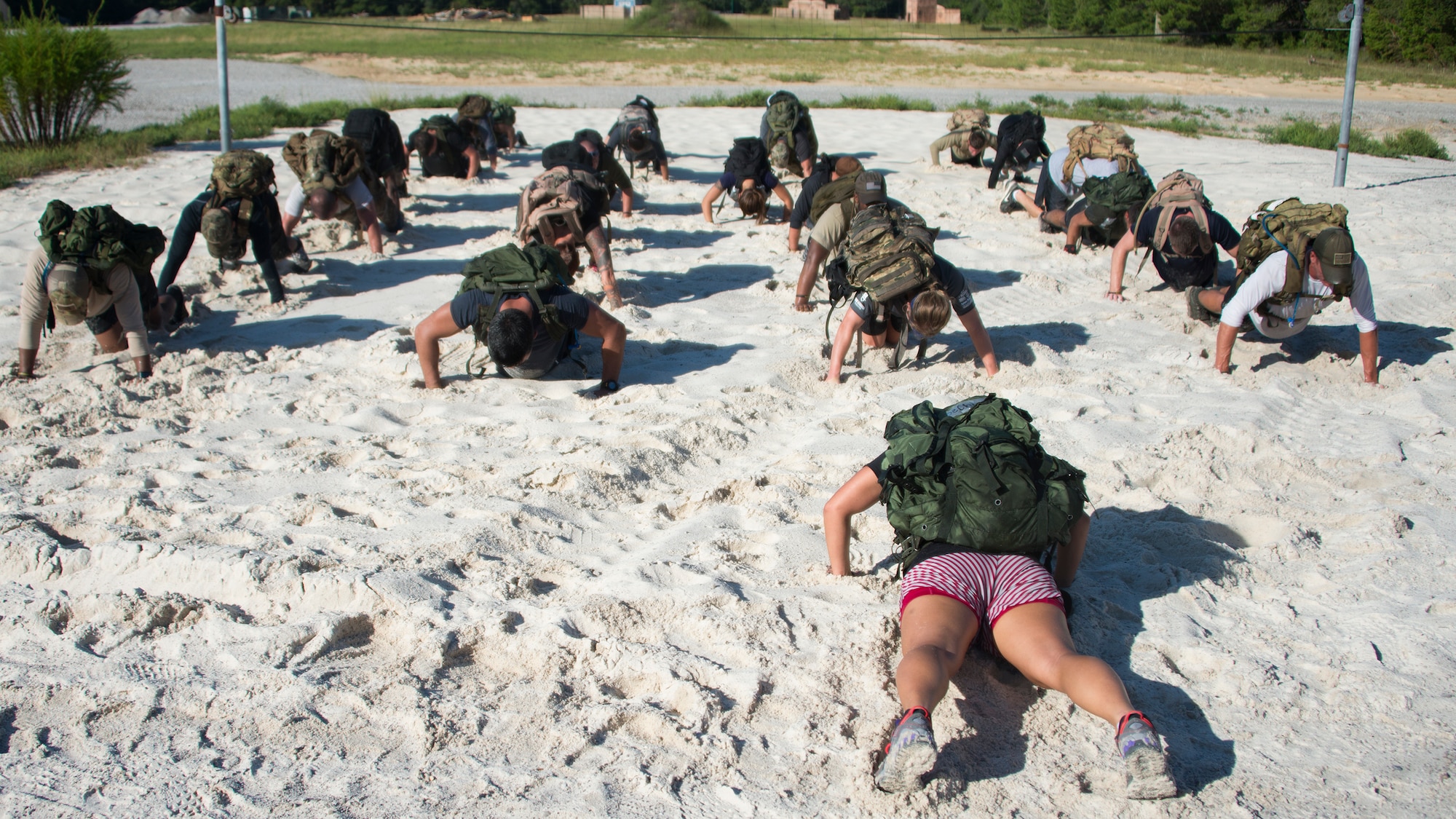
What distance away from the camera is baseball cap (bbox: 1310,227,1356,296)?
15.6 feet

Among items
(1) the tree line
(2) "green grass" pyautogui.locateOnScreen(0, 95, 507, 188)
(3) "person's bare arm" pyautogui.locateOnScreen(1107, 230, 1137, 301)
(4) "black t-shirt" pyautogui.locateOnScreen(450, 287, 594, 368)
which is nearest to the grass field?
(1) the tree line

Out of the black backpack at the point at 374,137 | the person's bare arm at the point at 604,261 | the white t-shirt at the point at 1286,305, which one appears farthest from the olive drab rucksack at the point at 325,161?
the white t-shirt at the point at 1286,305

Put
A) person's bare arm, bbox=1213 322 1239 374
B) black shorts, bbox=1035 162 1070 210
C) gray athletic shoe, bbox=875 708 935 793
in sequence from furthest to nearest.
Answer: black shorts, bbox=1035 162 1070 210
person's bare arm, bbox=1213 322 1239 374
gray athletic shoe, bbox=875 708 935 793

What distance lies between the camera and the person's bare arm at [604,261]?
6230mm

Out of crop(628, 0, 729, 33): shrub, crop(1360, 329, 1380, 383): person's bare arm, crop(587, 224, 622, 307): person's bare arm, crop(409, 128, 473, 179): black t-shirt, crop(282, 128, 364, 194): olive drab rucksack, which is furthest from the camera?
crop(628, 0, 729, 33): shrub

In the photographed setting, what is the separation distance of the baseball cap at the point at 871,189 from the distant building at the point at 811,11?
148ft

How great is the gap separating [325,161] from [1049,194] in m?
5.66

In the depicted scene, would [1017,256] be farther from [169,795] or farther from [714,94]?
[714,94]

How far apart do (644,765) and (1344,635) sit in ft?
7.15

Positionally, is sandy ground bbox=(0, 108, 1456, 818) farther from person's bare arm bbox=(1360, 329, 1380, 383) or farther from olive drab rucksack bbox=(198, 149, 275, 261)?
olive drab rucksack bbox=(198, 149, 275, 261)

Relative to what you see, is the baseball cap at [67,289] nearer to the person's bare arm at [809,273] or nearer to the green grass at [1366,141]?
the person's bare arm at [809,273]

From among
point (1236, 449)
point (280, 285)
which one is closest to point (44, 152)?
point (280, 285)

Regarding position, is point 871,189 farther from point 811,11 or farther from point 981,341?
point 811,11

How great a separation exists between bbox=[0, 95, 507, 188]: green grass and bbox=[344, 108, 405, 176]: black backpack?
3245 mm
